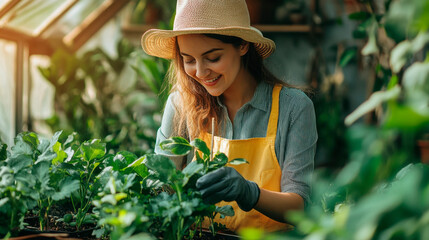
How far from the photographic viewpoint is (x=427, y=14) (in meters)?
0.34

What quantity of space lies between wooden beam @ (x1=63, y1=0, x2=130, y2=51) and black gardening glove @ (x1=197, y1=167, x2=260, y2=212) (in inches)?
101

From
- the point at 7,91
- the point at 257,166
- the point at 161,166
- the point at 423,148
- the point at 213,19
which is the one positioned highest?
the point at 213,19

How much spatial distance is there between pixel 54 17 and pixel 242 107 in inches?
75.3

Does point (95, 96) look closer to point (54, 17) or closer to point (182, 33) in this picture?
point (54, 17)

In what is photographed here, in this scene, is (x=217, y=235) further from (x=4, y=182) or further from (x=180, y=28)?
(x=180, y=28)

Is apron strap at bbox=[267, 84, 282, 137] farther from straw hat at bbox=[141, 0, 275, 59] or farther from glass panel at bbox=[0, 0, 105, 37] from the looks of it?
glass panel at bbox=[0, 0, 105, 37]

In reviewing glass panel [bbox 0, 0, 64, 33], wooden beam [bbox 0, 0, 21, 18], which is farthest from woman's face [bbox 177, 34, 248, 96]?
glass panel [bbox 0, 0, 64, 33]

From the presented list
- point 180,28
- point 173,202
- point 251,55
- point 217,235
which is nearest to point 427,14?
point 173,202

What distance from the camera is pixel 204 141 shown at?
1123mm

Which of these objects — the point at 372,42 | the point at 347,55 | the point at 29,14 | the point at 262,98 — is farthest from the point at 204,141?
the point at 29,14

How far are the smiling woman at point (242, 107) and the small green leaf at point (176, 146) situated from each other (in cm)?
16

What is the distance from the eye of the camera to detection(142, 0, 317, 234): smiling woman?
1100 mm

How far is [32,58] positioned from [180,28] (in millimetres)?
2188

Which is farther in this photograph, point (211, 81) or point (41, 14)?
point (41, 14)
